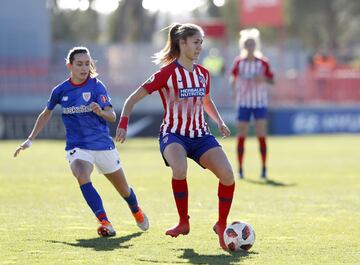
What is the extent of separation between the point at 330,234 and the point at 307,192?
13.3ft

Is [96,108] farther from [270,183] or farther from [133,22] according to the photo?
[133,22]

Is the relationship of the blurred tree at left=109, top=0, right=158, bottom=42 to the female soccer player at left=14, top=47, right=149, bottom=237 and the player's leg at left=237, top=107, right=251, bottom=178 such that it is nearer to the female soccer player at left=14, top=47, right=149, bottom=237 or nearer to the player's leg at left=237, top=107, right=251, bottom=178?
the player's leg at left=237, top=107, right=251, bottom=178

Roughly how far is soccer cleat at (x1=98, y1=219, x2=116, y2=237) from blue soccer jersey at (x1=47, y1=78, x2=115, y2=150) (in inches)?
27.7

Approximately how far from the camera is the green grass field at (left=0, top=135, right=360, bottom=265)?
8.10 m

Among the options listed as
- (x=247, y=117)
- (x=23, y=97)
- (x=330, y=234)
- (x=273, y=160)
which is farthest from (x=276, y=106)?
(x=330, y=234)

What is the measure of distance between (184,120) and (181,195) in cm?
63

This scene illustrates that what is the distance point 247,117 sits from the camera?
1555 centimetres

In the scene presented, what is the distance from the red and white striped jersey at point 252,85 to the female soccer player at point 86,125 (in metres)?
6.18

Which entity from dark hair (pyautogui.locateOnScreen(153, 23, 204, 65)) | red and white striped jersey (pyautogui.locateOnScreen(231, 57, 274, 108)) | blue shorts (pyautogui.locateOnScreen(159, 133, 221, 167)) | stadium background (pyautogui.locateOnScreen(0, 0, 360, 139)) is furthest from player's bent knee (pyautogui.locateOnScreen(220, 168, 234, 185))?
stadium background (pyautogui.locateOnScreen(0, 0, 360, 139))

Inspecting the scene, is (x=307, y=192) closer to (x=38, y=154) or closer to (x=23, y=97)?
(x=38, y=154)

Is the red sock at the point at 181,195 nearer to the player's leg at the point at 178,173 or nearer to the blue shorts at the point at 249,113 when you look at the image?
the player's leg at the point at 178,173

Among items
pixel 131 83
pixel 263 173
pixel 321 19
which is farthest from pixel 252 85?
pixel 321 19

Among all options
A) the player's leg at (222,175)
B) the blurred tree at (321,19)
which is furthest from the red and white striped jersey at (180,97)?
the blurred tree at (321,19)

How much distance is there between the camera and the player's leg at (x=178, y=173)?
8.68 m
